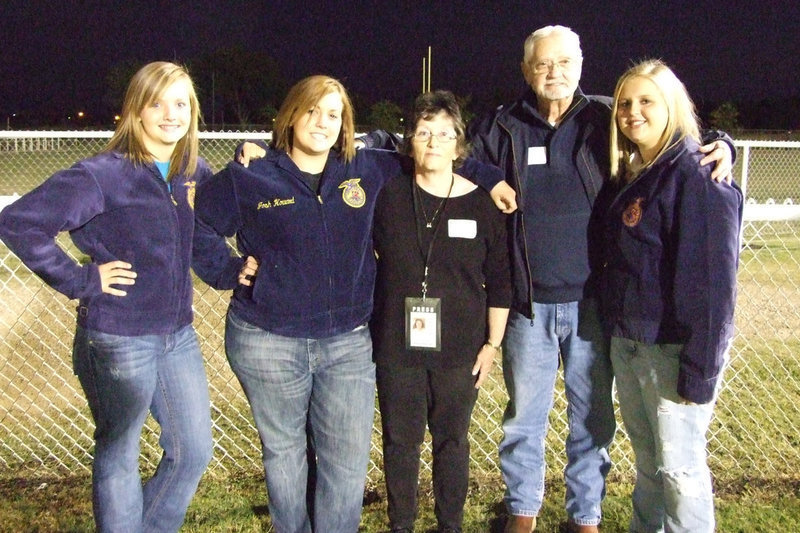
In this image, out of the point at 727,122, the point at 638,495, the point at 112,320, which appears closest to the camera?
the point at 112,320

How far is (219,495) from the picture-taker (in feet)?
11.7

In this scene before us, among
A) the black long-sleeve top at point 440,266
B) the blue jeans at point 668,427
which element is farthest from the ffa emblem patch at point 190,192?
the blue jeans at point 668,427

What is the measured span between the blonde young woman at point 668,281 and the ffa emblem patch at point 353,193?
95 centimetres

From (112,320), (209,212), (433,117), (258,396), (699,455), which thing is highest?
(433,117)

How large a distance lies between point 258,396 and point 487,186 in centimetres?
119

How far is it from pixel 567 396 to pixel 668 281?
0.79m

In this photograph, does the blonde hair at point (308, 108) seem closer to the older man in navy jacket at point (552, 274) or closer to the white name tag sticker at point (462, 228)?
the white name tag sticker at point (462, 228)

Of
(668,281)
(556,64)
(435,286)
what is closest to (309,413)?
(435,286)

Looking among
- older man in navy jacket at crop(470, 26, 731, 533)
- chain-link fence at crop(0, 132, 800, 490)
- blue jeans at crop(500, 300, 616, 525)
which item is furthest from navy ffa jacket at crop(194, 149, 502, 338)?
chain-link fence at crop(0, 132, 800, 490)

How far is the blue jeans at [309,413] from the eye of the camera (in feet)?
8.63

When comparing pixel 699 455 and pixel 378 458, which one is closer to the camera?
pixel 699 455

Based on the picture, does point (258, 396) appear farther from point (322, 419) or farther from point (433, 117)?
point (433, 117)

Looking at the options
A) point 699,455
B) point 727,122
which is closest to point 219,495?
point 699,455

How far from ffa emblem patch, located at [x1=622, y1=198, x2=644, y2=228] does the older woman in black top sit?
18.4 inches
